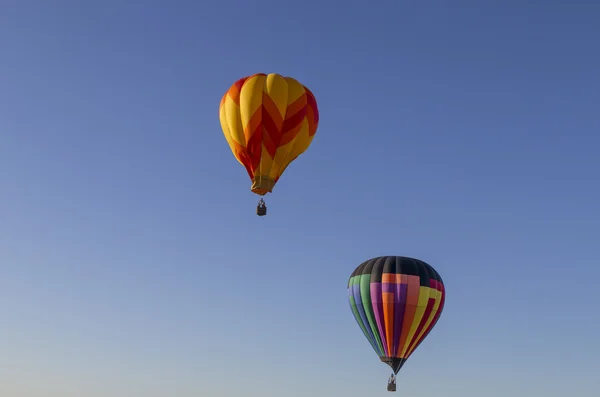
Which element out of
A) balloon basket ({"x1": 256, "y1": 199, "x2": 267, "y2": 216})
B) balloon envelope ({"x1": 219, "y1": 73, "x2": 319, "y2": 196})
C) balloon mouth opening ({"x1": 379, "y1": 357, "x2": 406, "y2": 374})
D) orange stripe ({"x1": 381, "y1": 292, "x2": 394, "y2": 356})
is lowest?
balloon mouth opening ({"x1": 379, "y1": 357, "x2": 406, "y2": 374})

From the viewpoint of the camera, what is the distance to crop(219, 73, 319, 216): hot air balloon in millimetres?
41250

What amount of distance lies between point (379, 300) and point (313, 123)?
1198cm

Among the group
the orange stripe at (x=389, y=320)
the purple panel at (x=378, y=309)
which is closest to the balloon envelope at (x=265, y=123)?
the purple panel at (x=378, y=309)

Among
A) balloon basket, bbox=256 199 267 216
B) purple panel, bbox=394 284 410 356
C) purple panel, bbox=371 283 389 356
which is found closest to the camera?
balloon basket, bbox=256 199 267 216

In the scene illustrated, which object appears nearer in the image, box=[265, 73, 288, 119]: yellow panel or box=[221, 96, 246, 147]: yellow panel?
box=[265, 73, 288, 119]: yellow panel

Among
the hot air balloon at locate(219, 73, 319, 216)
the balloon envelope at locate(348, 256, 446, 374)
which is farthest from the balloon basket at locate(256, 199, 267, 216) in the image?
the balloon envelope at locate(348, 256, 446, 374)

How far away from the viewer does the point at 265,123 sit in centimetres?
4122

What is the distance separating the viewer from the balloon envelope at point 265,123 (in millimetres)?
41250

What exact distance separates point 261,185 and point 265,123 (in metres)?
2.90

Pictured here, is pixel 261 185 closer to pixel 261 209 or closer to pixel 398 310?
pixel 261 209

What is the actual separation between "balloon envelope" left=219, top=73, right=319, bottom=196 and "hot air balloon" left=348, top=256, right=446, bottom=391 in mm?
10993

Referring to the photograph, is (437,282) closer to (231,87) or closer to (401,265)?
(401,265)

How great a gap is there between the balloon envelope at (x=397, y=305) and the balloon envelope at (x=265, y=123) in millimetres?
10997

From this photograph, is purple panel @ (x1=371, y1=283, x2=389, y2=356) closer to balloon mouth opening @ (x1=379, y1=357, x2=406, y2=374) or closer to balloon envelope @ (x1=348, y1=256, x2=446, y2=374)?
balloon envelope @ (x1=348, y1=256, x2=446, y2=374)
